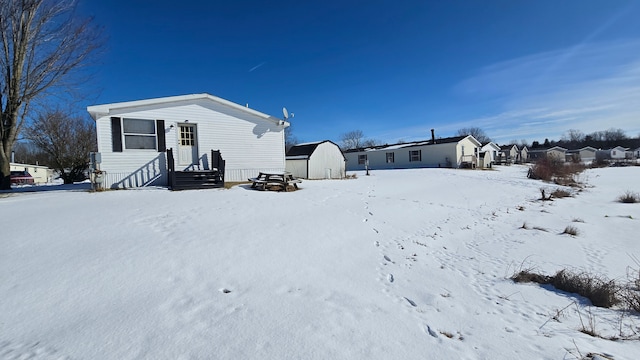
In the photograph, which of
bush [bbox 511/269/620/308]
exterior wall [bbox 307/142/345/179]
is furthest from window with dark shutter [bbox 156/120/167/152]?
bush [bbox 511/269/620/308]

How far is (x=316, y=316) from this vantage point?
3018 mm

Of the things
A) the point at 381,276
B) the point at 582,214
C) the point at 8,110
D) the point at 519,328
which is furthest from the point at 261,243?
the point at 8,110

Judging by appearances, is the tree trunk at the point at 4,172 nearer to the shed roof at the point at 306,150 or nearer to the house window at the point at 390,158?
the shed roof at the point at 306,150

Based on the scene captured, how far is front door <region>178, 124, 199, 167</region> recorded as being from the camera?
12789mm

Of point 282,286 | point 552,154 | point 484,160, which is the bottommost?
point 282,286

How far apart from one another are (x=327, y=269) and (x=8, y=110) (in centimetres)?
1633

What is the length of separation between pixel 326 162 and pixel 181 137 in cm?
1110

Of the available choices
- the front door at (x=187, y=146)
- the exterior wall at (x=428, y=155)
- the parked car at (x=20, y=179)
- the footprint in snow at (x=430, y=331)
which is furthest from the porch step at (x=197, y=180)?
the exterior wall at (x=428, y=155)

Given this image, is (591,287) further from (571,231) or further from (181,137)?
(181,137)

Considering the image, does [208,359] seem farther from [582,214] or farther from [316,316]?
[582,214]

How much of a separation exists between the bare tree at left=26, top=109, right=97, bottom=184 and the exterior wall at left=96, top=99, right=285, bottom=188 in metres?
13.5

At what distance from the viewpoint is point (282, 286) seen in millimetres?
3719

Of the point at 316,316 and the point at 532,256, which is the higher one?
the point at 316,316

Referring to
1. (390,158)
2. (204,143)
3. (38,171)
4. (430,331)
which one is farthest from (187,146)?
(38,171)
